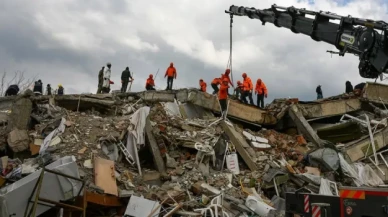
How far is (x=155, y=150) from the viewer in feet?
32.8

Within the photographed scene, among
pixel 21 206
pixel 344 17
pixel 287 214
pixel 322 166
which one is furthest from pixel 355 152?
pixel 21 206

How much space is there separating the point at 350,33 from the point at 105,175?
18.5ft

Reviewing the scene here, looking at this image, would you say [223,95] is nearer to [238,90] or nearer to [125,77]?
[238,90]

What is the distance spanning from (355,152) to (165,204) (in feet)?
21.0

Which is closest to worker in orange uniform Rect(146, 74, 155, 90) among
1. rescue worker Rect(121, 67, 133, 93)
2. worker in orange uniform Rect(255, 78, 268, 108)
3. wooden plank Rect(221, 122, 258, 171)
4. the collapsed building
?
rescue worker Rect(121, 67, 133, 93)

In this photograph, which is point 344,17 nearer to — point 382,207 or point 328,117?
point 382,207

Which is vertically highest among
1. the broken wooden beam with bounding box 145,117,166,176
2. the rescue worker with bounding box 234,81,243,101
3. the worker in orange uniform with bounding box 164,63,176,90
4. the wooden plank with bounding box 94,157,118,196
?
the worker in orange uniform with bounding box 164,63,176,90

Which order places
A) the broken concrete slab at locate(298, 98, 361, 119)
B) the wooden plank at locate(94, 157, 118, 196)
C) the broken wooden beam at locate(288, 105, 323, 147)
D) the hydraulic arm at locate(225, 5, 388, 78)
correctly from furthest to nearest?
1. the broken concrete slab at locate(298, 98, 361, 119)
2. the broken wooden beam at locate(288, 105, 323, 147)
3. the wooden plank at locate(94, 157, 118, 196)
4. the hydraulic arm at locate(225, 5, 388, 78)

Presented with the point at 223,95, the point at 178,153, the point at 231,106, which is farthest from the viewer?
the point at 231,106

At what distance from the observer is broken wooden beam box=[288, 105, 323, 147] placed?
12.9 meters

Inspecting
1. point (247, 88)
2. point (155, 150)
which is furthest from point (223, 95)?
point (155, 150)

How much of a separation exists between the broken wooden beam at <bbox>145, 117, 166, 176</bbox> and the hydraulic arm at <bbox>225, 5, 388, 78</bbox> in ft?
14.0

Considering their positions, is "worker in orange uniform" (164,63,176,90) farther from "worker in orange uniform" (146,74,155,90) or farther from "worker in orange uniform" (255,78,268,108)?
"worker in orange uniform" (255,78,268,108)

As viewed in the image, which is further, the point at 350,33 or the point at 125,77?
the point at 125,77
